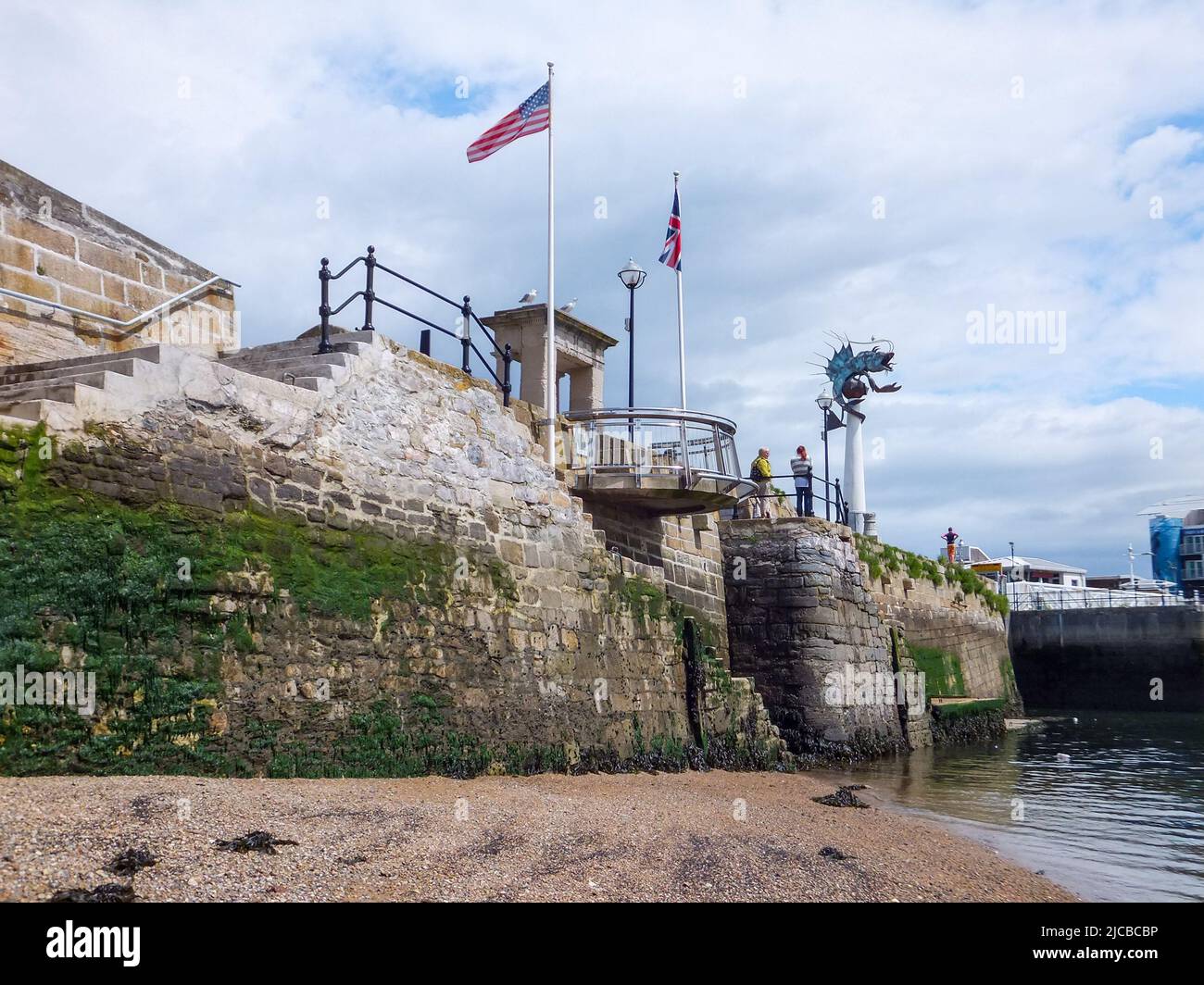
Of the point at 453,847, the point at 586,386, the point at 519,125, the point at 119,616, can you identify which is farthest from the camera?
the point at 586,386

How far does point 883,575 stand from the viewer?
24422 millimetres

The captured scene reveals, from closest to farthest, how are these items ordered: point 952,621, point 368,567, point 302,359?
point 368,567 → point 302,359 → point 952,621

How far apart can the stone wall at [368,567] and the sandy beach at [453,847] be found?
864 millimetres

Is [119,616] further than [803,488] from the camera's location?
No

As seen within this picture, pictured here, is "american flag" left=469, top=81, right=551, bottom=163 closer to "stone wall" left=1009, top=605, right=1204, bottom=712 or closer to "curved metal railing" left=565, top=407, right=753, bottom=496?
"curved metal railing" left=565, top=407, right=753, bottom=496

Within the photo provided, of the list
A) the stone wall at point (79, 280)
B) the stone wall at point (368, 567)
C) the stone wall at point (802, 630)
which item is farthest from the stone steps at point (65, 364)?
the stone wall at point (802, 630)

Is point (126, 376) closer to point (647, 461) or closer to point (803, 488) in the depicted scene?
point (647, 461)

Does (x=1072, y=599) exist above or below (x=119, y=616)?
above

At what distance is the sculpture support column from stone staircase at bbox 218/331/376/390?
2675 cm

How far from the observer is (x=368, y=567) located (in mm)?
10547

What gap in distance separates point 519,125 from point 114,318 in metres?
6.03

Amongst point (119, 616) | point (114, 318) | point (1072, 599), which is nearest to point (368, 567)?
point (119, 616)
